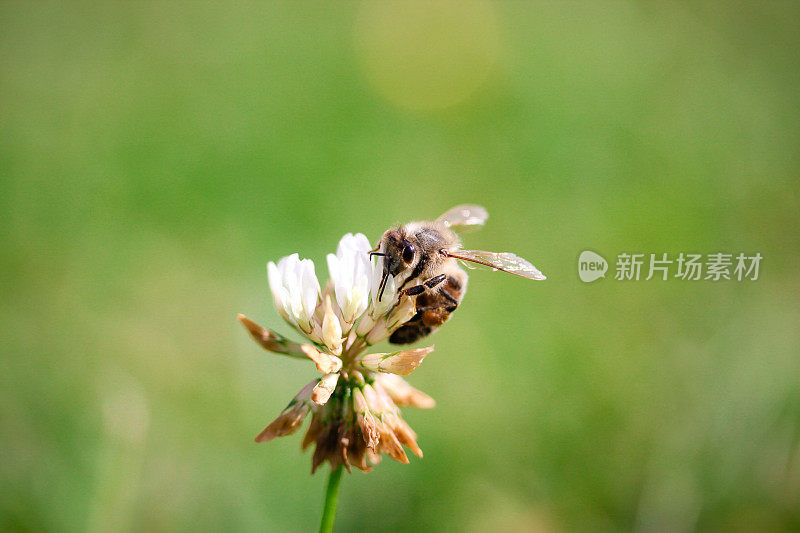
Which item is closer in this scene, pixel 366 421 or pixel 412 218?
pixel 366 421

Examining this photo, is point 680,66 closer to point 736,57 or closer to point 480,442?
point 736,57

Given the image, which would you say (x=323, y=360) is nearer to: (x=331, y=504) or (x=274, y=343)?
(x=274, y=343)

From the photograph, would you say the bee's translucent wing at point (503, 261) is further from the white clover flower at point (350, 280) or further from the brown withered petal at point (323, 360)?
the brown withered petal at point (323, 360)

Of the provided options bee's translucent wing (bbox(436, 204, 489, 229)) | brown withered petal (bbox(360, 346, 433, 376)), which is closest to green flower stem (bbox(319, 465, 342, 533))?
brown withered petal (bbox(360, 346, 433, 376))

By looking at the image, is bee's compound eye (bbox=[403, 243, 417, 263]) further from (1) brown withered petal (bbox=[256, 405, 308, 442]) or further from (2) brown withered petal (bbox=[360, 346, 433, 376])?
(1) brown withered petal (bbox=[256, 405, 308, 442])

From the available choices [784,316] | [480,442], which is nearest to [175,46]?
[480,442]

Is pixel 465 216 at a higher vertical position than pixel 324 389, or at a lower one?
higher

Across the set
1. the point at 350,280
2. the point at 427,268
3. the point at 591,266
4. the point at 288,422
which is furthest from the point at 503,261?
the point at 591,266

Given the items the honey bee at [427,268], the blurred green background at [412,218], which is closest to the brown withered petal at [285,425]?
the honey bee at [427,268]
